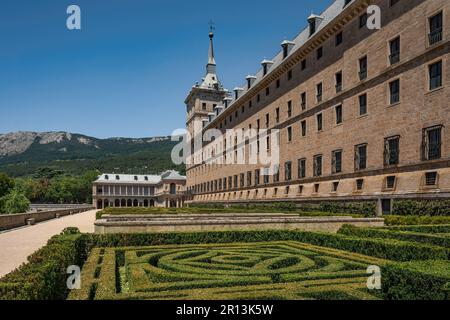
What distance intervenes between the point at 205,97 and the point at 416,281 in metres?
84.2

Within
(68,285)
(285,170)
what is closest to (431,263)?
(68,285)

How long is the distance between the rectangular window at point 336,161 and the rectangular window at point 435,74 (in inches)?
404

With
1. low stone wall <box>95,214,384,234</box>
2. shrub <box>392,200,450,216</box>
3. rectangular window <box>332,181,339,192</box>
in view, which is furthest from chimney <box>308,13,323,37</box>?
low stone wall <box>95,214,384,234</box>

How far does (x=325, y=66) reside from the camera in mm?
33781

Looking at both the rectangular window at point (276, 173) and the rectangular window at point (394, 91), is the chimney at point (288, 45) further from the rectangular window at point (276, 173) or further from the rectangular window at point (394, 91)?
the rectangular window at point (394, 91)

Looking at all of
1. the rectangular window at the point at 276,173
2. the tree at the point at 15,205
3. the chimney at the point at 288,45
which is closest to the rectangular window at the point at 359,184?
the rectangular window at the point at 276,173

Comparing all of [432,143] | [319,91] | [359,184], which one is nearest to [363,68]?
[319,91]

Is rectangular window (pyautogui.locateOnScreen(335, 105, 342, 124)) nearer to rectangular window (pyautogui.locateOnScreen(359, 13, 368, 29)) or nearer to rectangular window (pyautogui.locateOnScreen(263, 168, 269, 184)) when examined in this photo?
rectangular window (pyautogui.locateOnScreen(359, 13, 368, 29))

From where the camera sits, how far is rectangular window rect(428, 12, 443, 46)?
71.2 feet

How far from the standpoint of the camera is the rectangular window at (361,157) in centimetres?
2784

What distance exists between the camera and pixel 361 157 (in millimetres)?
28250

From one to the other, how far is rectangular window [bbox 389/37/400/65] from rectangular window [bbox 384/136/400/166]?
5702 millimetres
